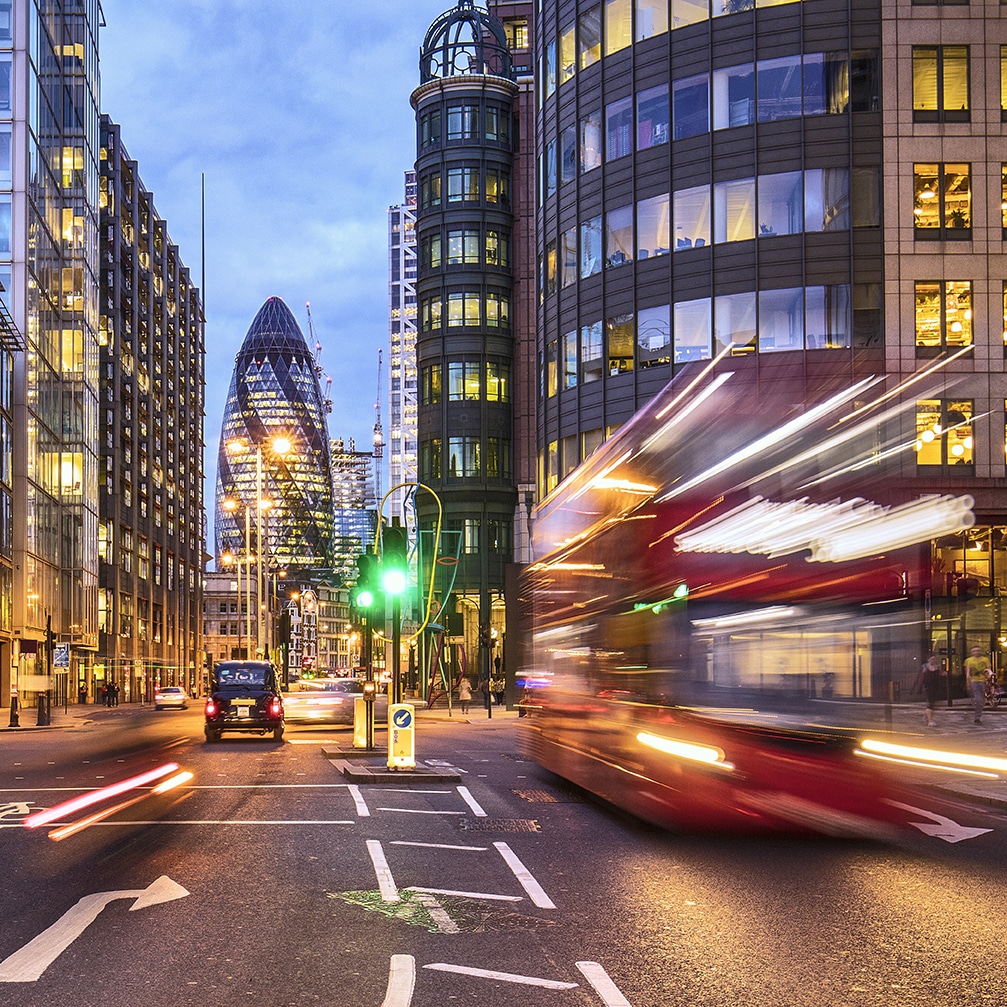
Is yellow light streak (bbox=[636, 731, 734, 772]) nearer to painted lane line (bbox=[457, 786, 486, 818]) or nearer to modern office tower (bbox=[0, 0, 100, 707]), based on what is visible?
painted lane line (bbox=[457, 786, 486, 818])

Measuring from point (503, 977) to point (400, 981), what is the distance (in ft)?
2.01

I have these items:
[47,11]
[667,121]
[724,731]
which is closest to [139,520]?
[47,11]

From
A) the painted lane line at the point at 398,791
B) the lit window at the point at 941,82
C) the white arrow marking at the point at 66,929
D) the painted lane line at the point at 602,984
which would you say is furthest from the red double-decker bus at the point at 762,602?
the lit window at the point at 941,82

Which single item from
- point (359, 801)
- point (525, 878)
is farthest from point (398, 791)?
point (525, 878)

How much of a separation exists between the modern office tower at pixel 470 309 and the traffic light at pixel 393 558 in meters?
50.6

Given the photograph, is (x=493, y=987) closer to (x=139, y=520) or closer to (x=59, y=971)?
(x=59, y=971)

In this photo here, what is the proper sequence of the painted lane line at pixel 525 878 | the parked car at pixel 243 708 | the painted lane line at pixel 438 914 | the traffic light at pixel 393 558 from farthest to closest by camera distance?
the parked car at pixel 243 708 → the traffic light at pixel 393 558 → the painted lane line at pixel 525 878 → the painted lane line at pixel 438 914

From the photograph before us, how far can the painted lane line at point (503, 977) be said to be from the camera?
7.87 meters

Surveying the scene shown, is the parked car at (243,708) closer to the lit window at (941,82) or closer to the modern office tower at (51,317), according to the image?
the modern office tower at (51,317)

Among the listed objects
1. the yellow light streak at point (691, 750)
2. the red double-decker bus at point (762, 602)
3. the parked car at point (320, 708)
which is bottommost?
the parked car at point (320, 708)

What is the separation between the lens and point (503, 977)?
807cm

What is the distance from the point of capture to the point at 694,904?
421 inches

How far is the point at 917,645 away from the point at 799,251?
33.5m

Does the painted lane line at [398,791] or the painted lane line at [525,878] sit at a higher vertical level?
the painted lane line at [525,878]
